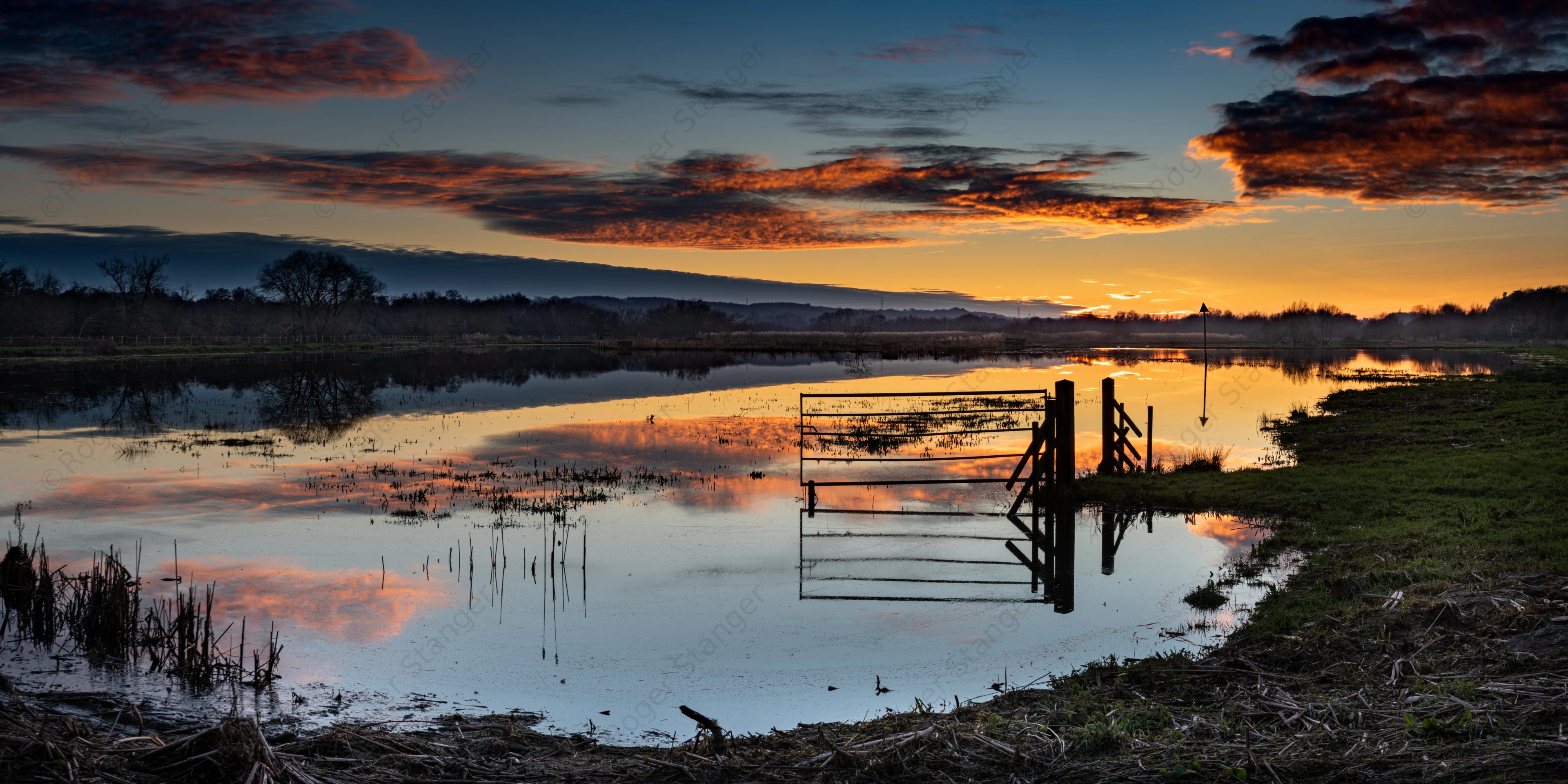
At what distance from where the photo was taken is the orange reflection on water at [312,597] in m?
12.1

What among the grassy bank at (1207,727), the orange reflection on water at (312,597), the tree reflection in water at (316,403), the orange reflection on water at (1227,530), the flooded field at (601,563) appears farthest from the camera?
the tree reflection in water at (316,403)

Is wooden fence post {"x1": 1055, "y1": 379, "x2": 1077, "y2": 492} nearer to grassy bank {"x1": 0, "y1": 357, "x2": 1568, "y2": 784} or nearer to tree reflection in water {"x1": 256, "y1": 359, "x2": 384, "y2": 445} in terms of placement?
grassy bank {"x1": 0, "y1": 357, "x2": 1568, "y2": 784}

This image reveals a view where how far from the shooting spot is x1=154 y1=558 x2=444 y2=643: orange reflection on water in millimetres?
12141

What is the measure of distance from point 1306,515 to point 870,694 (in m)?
12.4

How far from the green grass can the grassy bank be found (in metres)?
0.10

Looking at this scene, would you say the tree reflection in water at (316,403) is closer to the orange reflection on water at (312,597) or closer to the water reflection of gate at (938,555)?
the orange reflection on water at (312,597)

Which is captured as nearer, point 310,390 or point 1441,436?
point 1441,436

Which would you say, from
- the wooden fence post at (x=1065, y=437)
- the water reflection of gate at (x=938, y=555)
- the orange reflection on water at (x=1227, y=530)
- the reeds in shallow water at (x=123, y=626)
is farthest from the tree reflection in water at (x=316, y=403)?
the orange reflection on water at (x=1227, y=530)

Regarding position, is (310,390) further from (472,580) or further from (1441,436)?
(1441,436)

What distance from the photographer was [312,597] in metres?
13.5

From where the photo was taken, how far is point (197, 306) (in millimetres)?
186250

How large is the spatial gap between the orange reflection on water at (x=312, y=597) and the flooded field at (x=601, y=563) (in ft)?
0.19

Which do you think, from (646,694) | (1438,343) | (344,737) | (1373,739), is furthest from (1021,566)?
(1438,343)

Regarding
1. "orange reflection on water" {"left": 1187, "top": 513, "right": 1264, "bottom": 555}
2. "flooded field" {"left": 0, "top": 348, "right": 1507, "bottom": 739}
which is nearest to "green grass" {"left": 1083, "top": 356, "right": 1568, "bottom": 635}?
"orange reflection on water" {"left": 1187, "top": 513, "right": 1264, "bottom": 555}
